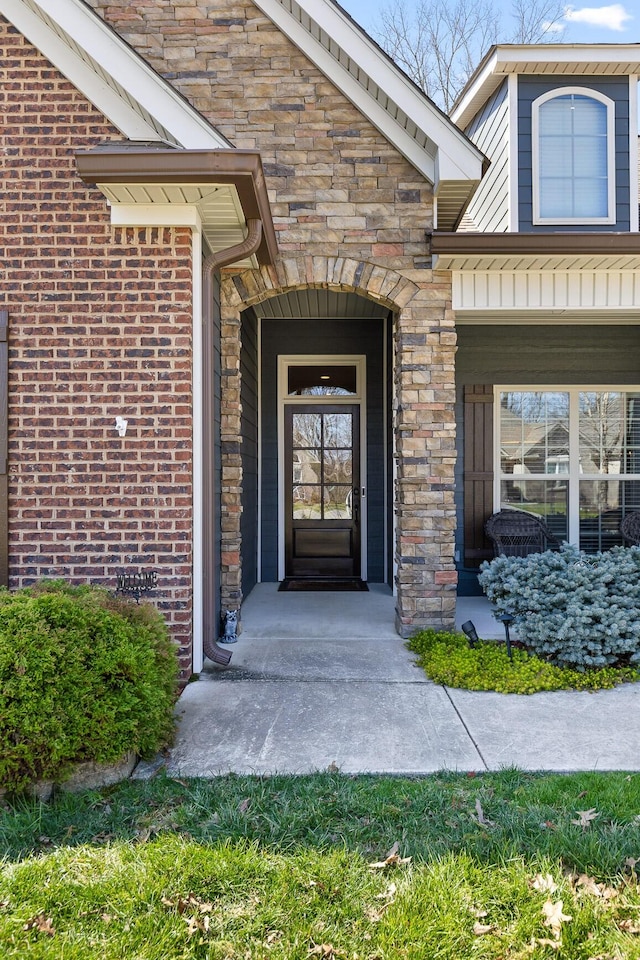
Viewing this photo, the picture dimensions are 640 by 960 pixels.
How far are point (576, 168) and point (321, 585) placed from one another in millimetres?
5101

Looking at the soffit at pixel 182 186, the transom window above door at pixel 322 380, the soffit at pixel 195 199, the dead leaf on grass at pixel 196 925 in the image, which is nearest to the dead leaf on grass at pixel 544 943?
the dead leaf on grass at pixel 196 925

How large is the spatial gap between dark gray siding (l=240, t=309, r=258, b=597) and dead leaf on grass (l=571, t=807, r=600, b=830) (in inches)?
154

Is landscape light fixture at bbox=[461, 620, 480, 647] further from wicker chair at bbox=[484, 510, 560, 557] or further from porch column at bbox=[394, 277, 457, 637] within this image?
wicker chair at bbox=[484, 510, 560, 557]

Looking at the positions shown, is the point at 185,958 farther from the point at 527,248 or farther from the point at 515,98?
the point at 515,98

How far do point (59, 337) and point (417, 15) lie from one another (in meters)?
12.0

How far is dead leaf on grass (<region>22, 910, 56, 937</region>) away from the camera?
192 cm

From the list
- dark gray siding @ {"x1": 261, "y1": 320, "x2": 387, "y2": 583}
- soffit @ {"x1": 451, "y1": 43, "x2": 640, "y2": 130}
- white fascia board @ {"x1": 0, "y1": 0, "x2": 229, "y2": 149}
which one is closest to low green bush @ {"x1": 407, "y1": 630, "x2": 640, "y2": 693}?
dark gray siding @ {"x1": 261, "y1": 320, "x2": 387, "y2": 583}

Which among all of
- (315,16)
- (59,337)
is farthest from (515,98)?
(59,337)

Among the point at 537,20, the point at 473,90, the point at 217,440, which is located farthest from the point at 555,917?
the point at 537,20

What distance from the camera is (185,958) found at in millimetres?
1820

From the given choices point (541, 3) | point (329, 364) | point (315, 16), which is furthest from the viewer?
point (541, 3)

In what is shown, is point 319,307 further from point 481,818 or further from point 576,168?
point 481,818

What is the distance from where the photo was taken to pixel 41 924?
1.95 m

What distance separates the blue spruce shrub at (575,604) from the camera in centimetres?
425
